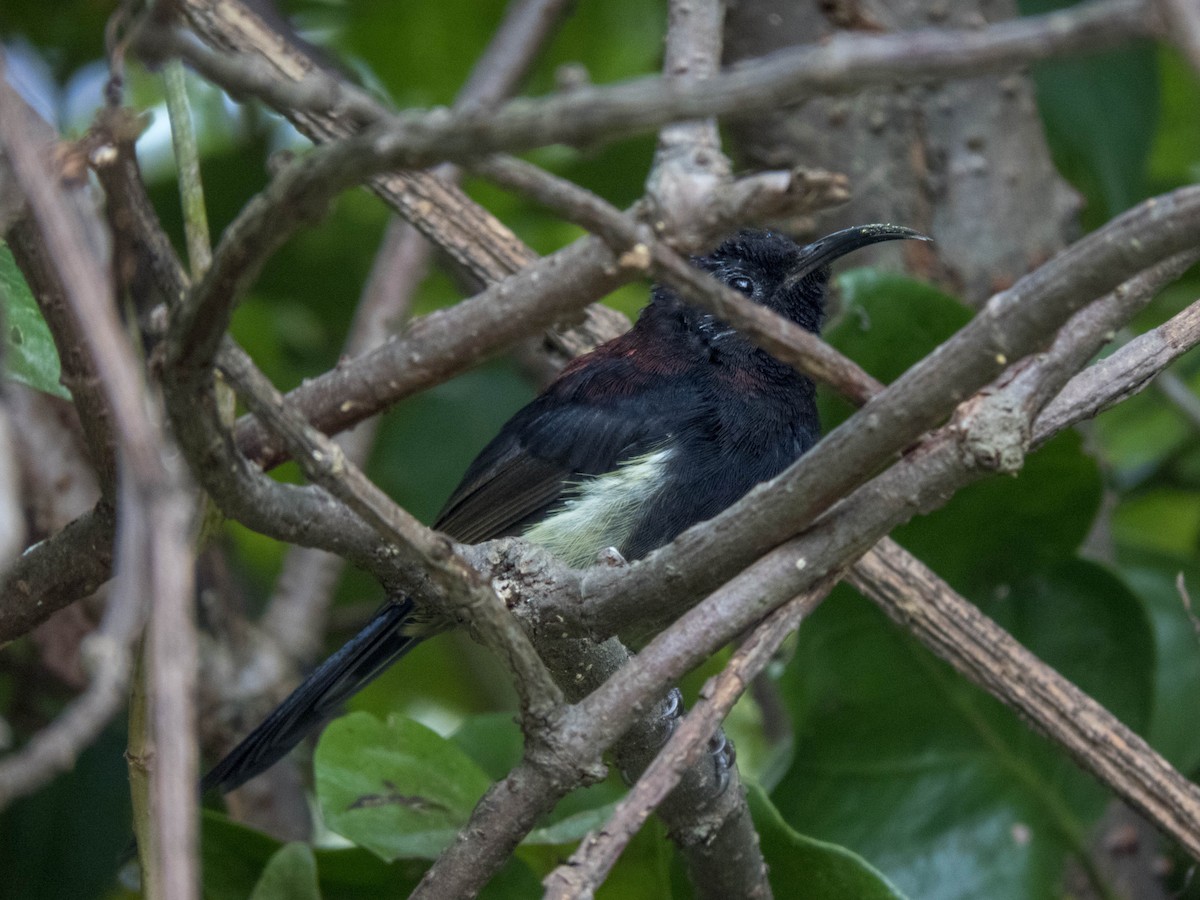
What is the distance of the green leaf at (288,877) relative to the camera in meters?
2.37

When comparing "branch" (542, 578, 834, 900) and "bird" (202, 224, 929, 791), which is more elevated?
"bird" (202, 224, 929, 791)

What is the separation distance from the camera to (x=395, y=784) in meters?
2.54

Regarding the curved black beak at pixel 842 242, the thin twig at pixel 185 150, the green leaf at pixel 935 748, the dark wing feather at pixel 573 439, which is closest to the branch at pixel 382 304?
the dark wing feather at pixel 573 439

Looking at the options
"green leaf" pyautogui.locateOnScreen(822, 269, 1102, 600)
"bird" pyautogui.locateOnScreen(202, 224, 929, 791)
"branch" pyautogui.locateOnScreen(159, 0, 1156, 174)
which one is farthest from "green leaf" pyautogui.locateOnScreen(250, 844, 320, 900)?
"branch" pyautogui.locateOnScreen(159, 0, 1156, 174)

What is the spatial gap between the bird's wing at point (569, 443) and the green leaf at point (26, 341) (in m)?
1.33

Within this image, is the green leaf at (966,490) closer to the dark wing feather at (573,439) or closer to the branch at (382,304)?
the dark wing feather at (573,439)

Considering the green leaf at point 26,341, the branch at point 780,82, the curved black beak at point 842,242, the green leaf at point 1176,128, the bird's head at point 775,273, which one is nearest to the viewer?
the branch at point 780,82

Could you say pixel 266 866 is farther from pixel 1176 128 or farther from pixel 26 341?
pixel 1176 128

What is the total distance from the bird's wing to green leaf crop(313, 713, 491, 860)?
2.45ft

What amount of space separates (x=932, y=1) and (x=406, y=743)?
2349 mm

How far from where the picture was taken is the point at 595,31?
474 cm

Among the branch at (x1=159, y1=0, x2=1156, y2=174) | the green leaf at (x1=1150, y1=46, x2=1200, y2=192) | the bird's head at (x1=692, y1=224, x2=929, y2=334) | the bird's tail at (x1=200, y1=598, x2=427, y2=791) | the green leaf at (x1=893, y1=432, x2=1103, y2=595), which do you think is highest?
the green leaf at (x1=1150, y1=46, x2=1200, y2=192)

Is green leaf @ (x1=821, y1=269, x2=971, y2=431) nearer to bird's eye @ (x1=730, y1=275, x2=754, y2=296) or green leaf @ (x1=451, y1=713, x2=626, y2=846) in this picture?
bird's eye @ (x1=730, y1=275, x2=754, y2=296)

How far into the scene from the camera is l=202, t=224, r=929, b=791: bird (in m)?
3.08
